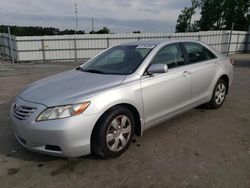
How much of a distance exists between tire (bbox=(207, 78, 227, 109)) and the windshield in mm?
1894

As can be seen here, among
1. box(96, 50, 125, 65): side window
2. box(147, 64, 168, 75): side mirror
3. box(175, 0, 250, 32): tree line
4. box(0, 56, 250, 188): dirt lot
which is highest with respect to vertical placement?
box(175, 0, 250, 32): tree line

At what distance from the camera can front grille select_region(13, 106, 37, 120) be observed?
104 inches

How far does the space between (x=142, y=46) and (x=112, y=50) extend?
71 cm

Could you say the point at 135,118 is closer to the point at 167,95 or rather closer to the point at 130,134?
the point at 130,134

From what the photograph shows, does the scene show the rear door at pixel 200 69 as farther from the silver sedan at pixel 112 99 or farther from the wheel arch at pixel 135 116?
the wheel arch at pixel 135 116

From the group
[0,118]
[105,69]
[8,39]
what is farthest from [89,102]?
[8,39]

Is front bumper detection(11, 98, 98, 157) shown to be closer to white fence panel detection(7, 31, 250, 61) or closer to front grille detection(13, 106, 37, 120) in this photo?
front grille detection(13, 106, 37, 120)

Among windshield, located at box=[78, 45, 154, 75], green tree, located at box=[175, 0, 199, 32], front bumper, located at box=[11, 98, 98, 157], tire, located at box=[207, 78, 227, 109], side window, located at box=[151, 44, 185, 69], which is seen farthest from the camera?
green tree, located at box=[175, 0, 199, 32]

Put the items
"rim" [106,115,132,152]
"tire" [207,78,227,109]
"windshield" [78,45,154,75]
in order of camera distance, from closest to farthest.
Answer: "rim" [106,115,132,152]
"windshield" [78,45,154,75]
"tire" [207,78,227,109]

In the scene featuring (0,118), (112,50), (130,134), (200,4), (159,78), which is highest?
(200,4)

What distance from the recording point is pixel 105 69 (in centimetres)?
357

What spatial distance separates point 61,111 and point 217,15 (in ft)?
154

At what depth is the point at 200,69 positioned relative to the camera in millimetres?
4082

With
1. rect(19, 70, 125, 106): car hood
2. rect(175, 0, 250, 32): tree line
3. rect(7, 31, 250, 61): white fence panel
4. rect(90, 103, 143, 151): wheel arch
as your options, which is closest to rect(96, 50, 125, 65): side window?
rect(19, 70, 125, 106): car hood
